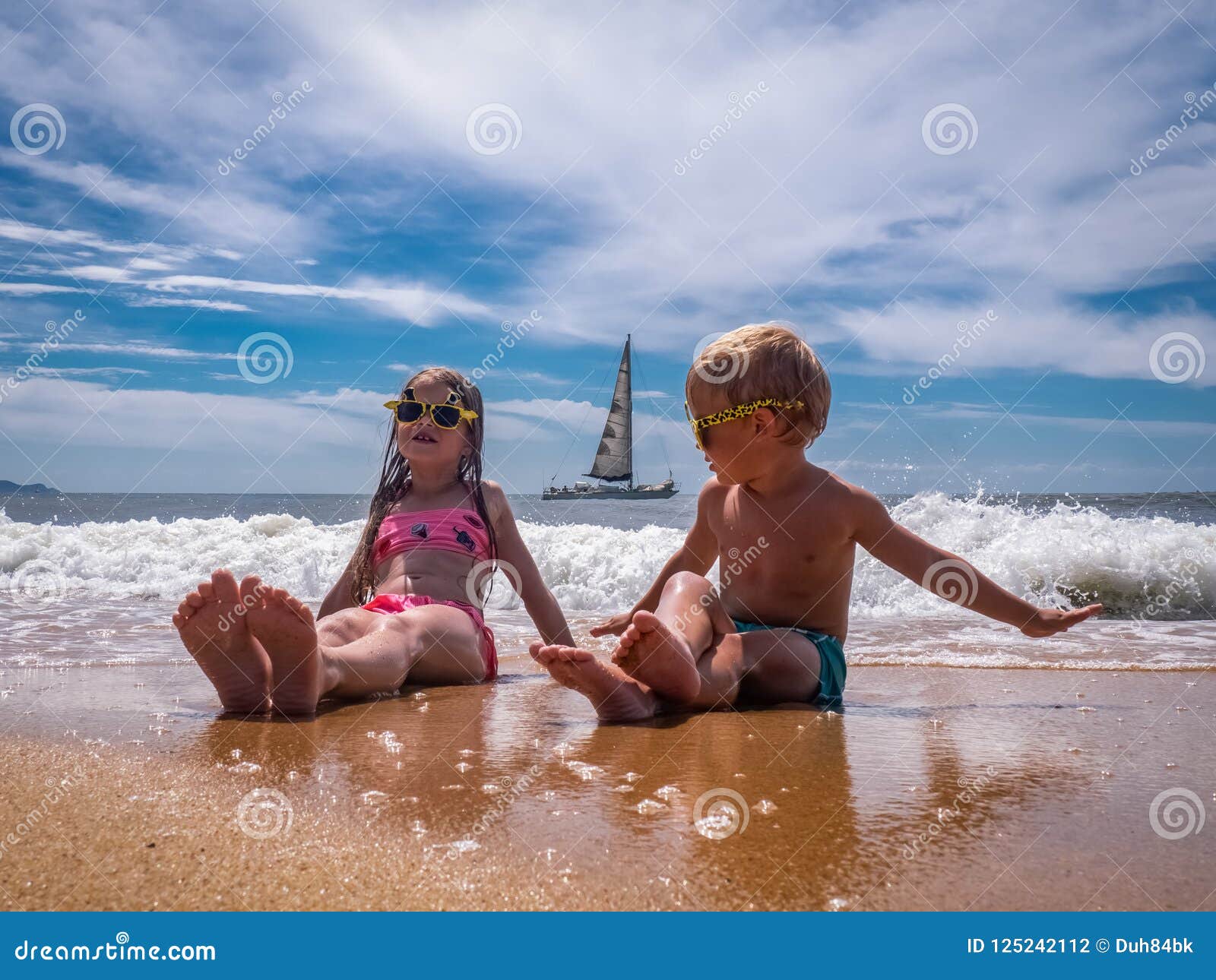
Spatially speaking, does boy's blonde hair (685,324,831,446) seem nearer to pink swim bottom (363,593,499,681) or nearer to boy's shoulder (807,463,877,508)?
boy's shoulder (807,463,877,508)

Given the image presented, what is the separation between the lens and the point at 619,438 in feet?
96.9

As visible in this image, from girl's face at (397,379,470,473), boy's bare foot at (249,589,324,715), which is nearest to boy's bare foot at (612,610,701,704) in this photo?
boy's bare foot at (249,589,324,715)

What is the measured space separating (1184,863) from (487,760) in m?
1.27

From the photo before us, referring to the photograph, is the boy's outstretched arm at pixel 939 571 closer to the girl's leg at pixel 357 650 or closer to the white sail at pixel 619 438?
the girl's leg at pixel 357 650

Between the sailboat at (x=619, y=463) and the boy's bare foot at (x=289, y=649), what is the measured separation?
25801mm

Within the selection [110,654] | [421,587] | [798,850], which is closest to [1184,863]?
[798,850]

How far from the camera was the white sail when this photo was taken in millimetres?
28094

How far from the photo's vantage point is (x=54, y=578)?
29.7ft

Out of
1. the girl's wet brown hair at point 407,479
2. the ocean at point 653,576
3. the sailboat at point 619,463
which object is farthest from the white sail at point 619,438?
the girl's wet brown hair at point 407,479

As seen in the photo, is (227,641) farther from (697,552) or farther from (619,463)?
(619,463)

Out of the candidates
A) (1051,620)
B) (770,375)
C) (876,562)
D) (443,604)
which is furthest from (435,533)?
(876,562)

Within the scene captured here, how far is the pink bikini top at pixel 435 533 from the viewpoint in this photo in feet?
11.1

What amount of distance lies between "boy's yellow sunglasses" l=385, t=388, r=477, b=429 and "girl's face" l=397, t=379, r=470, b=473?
12 mm
